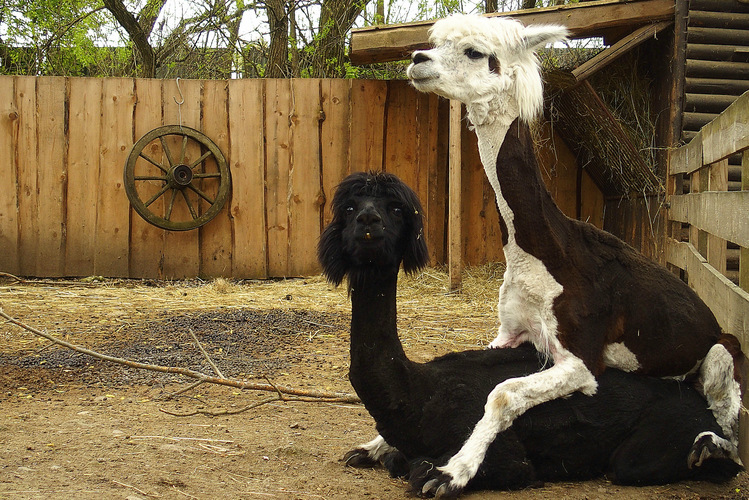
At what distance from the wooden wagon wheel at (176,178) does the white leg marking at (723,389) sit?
21.9ft

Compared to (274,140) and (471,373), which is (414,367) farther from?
(274,140)

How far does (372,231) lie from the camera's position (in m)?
3.02

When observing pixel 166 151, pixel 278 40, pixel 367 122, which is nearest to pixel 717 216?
pixel 367 122

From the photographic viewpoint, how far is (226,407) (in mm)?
4484

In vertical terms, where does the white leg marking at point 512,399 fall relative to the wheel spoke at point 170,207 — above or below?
below

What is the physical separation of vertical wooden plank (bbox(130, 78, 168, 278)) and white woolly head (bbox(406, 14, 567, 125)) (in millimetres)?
6362

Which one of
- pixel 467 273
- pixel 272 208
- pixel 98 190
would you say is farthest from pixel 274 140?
pixel 467 273

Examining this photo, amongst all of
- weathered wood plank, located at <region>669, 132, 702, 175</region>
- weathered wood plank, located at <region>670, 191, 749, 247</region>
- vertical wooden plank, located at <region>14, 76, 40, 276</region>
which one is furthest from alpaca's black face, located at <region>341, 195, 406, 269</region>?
vertical wooden plank, located at <region>14, 76, 40, 276</region>

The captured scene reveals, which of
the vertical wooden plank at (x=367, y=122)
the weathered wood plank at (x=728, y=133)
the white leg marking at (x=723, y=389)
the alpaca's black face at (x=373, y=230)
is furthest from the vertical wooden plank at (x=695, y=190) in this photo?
the vertical wooden plank at (x=367, y=122)

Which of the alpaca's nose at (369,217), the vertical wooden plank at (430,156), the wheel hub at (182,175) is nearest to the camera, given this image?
the alpaca's nose at (369,217)

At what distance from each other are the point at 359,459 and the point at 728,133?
221 cm

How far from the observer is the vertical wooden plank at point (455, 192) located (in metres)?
7.91

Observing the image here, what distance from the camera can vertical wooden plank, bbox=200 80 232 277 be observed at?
9.22 meters

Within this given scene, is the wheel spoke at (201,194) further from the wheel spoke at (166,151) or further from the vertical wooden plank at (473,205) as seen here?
the vertical wooden plank at (473,205)
